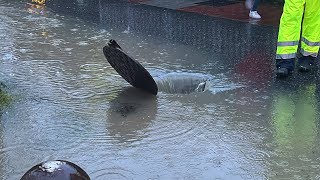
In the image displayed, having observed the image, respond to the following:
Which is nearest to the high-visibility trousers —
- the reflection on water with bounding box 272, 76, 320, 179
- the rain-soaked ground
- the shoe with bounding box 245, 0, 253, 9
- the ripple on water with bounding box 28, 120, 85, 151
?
the rain-soaked ground

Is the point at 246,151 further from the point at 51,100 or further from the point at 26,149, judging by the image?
the point at 51,100

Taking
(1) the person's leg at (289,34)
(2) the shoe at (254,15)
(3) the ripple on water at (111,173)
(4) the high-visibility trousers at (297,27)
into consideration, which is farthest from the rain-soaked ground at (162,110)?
(2) the shoe at (254,15)

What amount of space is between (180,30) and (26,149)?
16.8ft

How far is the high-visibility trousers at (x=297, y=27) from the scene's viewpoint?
557 cm

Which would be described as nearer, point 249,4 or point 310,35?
point 310,35

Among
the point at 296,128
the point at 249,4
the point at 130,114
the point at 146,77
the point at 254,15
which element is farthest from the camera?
the point at 249,4

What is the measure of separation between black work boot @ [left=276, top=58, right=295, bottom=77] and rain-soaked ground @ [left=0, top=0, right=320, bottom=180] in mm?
104

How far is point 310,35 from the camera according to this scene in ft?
19.1

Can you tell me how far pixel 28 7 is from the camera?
10766mm

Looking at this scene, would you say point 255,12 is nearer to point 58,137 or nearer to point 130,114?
point 130,114

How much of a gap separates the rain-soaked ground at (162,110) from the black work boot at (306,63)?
5.2 inches

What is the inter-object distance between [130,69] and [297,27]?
6.67ft

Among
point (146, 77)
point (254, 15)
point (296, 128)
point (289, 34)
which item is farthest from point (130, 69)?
point (254, 15)

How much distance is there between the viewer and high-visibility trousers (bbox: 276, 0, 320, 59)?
5570 millimetres
